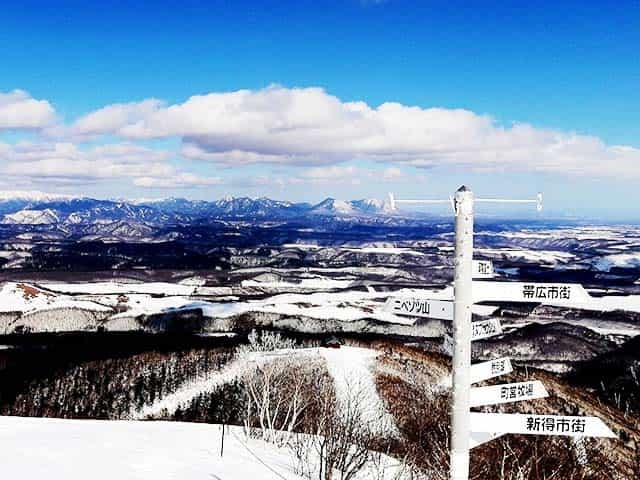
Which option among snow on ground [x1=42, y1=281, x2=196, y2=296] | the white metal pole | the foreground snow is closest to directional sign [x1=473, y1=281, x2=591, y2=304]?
the white metal pole

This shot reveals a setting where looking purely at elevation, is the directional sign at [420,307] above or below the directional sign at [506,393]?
above

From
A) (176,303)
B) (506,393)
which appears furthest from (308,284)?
(506,393)

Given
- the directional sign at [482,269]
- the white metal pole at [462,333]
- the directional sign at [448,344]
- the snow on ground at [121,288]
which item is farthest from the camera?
the snow on ground at [121,288]

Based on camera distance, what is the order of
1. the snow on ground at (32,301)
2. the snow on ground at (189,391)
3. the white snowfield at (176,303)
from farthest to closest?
the snow on ground at (32,301) → the white snowfield at (176,303) → the snow on ground at (189,391)

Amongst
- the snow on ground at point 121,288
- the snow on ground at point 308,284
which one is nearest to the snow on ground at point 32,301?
the snow on ground at point 121,288

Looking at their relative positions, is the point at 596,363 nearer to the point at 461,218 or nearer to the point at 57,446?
the point at 57,446

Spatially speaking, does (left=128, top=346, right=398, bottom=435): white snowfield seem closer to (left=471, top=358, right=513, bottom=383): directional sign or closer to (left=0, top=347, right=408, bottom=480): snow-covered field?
(left=0, top=347, right=408, bottom=480): snow-covered field

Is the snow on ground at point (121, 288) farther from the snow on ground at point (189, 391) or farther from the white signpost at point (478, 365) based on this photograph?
the white signpost at point (478, 365)
